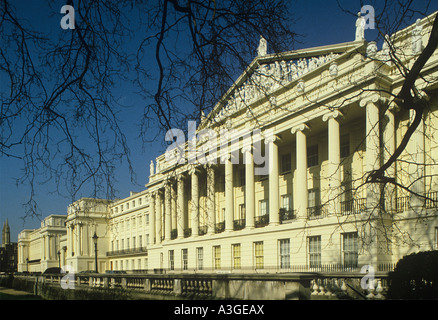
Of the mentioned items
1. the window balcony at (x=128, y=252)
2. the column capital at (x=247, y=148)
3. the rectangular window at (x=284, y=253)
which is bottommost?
the window balcony at (x=128, y=252)

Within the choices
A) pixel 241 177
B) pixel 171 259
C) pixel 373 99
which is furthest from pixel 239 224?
pixel 373 99

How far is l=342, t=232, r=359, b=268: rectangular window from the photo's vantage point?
2650 centimetres

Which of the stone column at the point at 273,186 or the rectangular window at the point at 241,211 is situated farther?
the rectangular window at the point at 241,211

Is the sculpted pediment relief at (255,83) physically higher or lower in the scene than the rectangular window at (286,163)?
lower

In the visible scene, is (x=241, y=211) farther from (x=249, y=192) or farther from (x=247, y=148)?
(x=247, y=148)

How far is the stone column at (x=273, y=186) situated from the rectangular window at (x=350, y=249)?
7483 millimetres

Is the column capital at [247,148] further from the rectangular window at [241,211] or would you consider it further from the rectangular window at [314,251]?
the rectangular window at [314,251]

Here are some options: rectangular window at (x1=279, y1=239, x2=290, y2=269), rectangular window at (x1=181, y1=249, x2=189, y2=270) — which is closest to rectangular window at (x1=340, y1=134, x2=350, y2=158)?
rectangular window at (x1=279, y1=239, x2=290, y2=269)

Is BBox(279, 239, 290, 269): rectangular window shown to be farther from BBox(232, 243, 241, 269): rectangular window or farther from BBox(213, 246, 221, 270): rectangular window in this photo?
BBox(213, 246, 221, 270): rectangular window

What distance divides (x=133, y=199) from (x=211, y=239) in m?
39.2

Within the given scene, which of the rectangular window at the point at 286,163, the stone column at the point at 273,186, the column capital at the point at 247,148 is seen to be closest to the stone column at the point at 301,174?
the stone column at the point at 273,186

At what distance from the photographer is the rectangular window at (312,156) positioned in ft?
115

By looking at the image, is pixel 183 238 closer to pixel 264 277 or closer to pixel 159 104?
pixel 264 277

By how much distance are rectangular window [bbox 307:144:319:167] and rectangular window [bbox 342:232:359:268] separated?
346 inches
